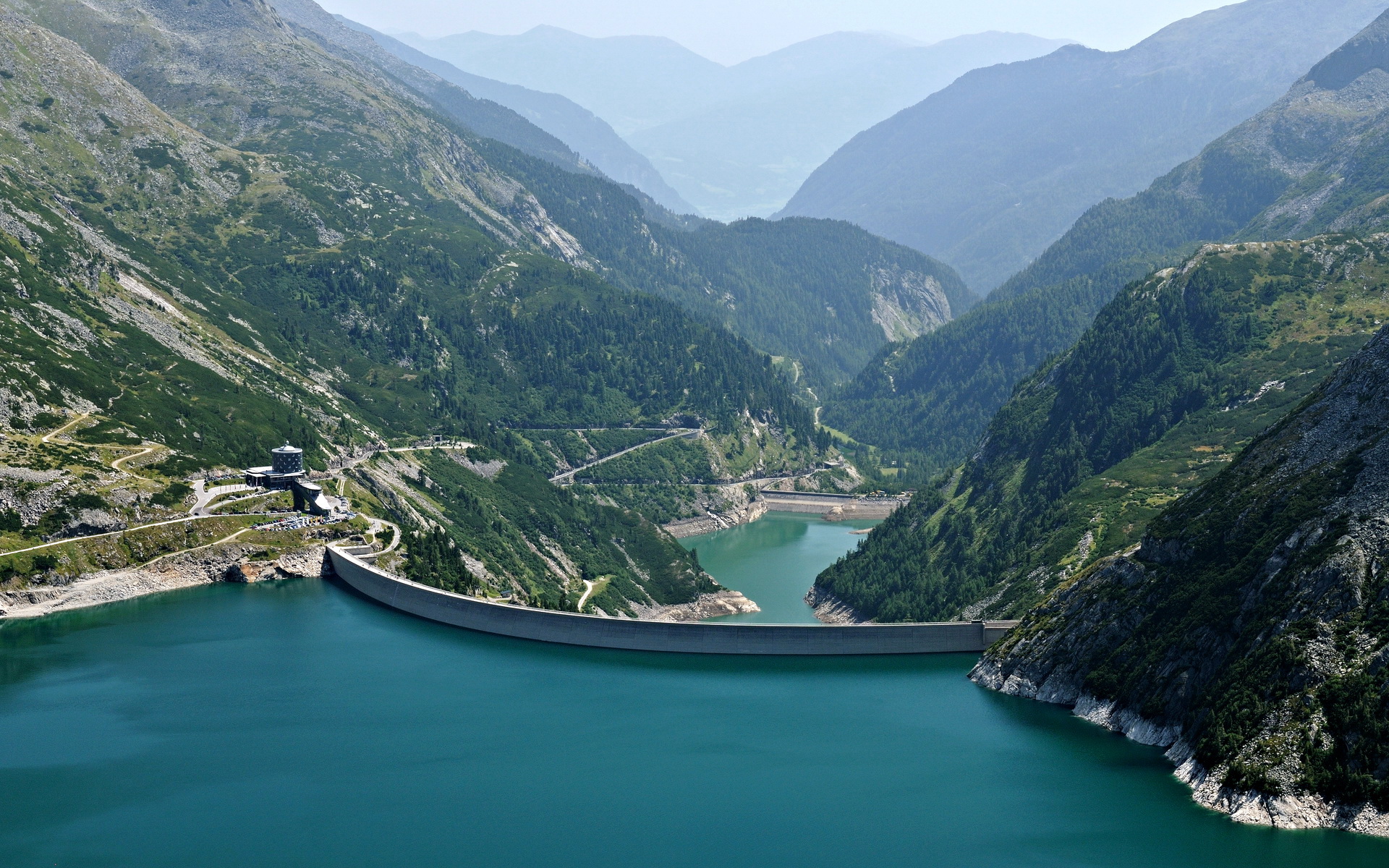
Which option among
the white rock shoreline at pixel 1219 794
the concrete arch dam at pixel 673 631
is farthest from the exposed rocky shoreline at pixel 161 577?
the white rock shoreline at pixel 1219 794

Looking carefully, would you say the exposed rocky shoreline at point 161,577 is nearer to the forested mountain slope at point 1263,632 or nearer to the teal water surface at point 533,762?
the teal water surface at point 533,762

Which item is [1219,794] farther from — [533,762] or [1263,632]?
[533,762]

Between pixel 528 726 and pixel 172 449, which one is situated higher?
pixel 172 449

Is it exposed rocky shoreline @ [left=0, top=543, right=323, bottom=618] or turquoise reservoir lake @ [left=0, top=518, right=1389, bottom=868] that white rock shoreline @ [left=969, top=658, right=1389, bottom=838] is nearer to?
turquoise reservoir lake @ [left=0, top=518, right=1389, bottom=868]

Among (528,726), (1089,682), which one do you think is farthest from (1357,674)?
(528,726)

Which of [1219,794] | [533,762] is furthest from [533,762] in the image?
[1219,794]

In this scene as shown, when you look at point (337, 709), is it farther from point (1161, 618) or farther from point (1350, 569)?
point (1350, 569)
